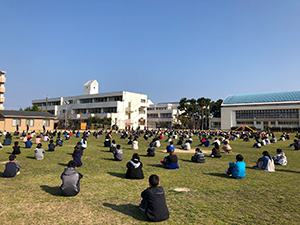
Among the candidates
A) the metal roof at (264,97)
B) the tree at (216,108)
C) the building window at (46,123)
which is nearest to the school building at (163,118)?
the tree at (216,108)

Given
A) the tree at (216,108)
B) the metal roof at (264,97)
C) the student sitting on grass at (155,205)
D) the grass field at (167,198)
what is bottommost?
the grass field at (167,198)

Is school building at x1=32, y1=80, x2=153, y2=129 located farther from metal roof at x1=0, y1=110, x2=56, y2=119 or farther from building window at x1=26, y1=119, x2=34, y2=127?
building window at x1=26, y1=119, x2=34, y2=127

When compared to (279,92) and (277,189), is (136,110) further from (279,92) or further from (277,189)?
(277,189)

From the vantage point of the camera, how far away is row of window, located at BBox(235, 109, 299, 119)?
218 ft

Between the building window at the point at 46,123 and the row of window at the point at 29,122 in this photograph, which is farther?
the building window at the point at 46,123

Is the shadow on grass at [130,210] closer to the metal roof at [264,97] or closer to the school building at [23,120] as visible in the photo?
the school building at [23,120]

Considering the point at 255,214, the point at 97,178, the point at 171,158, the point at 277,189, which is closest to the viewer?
the point at 255,214

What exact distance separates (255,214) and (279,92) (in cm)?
8003

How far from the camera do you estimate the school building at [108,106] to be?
73.7m

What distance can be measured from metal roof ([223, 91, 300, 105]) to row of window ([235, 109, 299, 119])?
3.53 metres

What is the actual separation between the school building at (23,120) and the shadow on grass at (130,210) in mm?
42422

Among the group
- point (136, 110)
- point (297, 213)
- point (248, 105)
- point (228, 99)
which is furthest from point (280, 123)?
point (297, 213)

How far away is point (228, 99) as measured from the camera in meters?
78.6

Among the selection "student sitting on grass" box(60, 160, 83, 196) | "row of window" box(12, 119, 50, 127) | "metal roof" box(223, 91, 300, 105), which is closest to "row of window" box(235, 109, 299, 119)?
"metal roof" box(223, 91, 300, 105)
